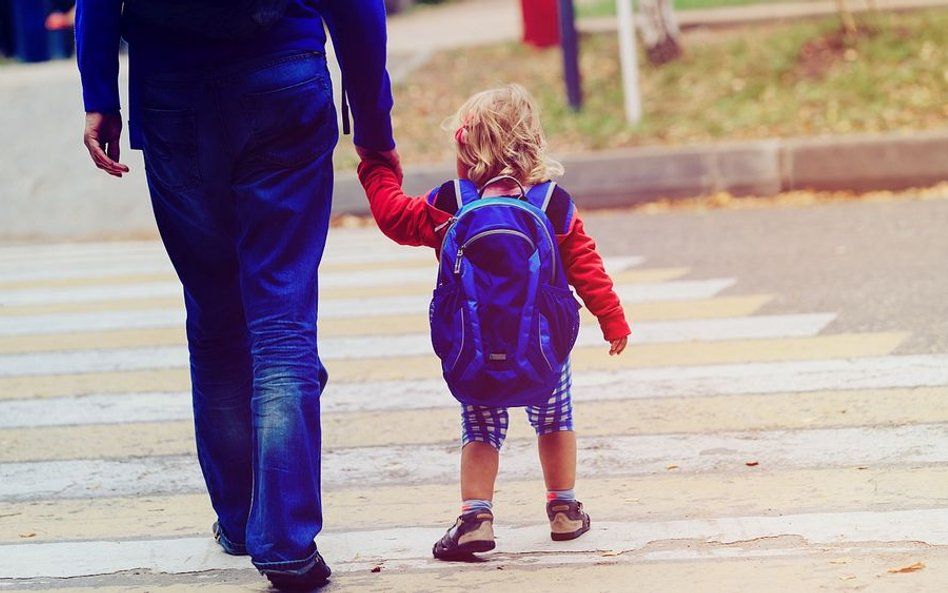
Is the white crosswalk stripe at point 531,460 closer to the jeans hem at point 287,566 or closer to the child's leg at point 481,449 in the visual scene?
the child's leg at point 481,449

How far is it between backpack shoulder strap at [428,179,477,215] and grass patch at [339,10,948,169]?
7947 mm

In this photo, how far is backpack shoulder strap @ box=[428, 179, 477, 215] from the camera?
3.75 metres

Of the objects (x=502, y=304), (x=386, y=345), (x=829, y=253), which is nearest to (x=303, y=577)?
(x=502, y=304)

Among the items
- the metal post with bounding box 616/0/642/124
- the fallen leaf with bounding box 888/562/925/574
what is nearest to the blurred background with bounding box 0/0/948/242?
the metal post with bounding box 616/0/642/124

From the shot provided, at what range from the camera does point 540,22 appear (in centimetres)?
1455

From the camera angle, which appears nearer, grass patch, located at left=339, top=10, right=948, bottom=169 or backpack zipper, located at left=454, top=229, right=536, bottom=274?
backpack zipper, located at left=454, top=229, right=536, bottom=274

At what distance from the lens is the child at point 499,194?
373 centimetres

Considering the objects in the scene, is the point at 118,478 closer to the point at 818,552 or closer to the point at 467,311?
the point at 467,311

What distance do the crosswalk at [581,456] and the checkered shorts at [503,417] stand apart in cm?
29

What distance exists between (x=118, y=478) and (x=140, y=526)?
0.62 metres

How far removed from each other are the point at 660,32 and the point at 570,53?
136 cm

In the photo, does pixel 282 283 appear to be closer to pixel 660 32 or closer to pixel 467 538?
pixel 467 538

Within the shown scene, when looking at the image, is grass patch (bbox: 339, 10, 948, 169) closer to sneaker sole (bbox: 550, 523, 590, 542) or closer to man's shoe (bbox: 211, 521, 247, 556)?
sneaker sole (bbox: 550, 523, 590, 542)

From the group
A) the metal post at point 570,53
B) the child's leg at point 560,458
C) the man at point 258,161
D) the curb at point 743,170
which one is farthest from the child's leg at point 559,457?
the metal post at point 570,53
